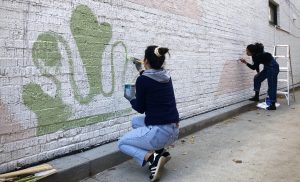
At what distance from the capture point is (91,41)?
4148mm

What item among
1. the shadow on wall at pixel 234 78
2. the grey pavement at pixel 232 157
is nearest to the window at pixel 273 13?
the shadow on wall at pixel 234 78

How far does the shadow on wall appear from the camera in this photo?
7.73 m

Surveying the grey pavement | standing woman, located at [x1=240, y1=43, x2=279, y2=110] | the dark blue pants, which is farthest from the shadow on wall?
the grey pavement

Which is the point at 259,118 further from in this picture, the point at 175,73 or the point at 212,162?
the point at 212,162

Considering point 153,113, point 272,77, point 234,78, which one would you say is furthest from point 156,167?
point 272,77

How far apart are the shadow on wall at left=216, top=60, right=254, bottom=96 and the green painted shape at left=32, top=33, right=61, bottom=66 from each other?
4.58 meters

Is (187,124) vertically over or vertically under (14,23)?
under

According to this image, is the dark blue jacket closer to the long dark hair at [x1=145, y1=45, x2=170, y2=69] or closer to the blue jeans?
the blue jeans

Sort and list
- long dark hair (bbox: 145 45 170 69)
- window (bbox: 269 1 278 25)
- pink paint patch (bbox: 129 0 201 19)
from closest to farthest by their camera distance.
A: long dark hair (bbox: 145 45 170 69) → pink paint patch (bbox: 129 0 201 19) → window (bbox: 269 1 278 25)

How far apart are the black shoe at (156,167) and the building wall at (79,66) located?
0.98 m

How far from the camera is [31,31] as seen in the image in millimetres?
3434

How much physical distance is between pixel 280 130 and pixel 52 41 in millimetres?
4464

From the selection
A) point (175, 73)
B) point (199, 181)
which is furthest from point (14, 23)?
point (175, 73)

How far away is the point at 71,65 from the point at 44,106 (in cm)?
60
